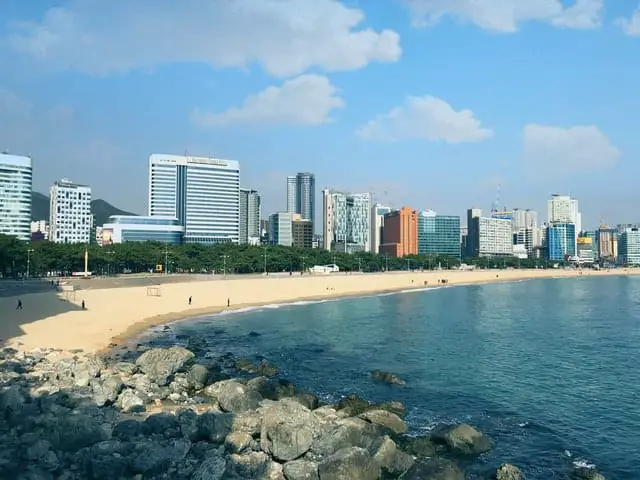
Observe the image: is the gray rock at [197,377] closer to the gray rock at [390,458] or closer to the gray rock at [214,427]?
the gray rock at [214,427]

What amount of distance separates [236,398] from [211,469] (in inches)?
276

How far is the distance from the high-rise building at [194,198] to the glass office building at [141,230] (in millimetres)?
10175

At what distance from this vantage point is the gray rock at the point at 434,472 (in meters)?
14.2

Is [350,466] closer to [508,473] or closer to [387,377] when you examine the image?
[508,473]

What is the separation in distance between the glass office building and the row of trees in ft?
140

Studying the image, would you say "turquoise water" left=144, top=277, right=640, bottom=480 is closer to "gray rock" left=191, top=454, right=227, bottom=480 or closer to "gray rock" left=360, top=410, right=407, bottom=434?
"gray rock" left=360, top=410, right=407, bottom=434

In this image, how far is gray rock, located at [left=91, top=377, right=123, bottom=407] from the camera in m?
19.8

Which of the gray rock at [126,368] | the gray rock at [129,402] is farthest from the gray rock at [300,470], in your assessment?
the gray rock at [126,368]

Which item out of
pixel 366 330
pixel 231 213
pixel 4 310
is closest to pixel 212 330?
pixel 366 330

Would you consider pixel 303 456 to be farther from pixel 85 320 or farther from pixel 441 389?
pixel 85 320

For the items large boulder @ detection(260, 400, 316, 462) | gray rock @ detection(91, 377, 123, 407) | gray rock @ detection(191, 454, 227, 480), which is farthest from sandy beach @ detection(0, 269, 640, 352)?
gray rock @ detection(191, 454, 227, 480)

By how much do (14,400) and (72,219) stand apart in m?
182

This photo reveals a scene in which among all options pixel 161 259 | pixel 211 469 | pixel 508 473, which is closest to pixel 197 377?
pixel 211 469

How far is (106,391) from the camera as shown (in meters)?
20.4
